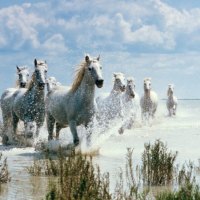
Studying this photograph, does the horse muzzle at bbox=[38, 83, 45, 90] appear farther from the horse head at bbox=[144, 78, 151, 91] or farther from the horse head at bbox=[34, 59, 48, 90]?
the horse head at bbox=[144, 78, 151, 91]

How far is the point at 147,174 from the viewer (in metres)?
8.88

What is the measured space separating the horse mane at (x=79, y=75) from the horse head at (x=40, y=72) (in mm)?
1276

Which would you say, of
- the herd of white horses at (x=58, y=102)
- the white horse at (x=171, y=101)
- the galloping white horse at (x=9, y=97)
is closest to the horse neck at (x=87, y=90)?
the herd of white horses at (x=58, y=102)

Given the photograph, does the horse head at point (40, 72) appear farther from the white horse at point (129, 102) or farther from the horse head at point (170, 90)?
the horse head at point (170, 90)

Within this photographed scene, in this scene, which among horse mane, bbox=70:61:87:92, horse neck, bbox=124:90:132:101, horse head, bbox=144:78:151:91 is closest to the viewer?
horse mane, bbox=70:61:87:92

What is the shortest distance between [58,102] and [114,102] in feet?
18.6

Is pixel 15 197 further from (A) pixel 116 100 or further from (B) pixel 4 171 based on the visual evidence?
(A) pixel 116 100

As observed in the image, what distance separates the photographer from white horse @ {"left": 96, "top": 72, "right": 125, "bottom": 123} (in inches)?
784

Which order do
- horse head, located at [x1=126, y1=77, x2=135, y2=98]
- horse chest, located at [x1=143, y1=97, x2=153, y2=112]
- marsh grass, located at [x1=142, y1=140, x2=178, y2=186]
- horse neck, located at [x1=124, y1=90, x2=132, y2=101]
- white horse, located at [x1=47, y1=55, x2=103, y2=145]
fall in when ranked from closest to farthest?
marsh grass, located at [x1=142, y1=140, x2=178, y2=186] → white horse, located at [x1=47, y1=55, x2=103, y2=145] → horse neck, located at [x1=124, y1=90, x2=132, y2=101] → horse head, located at [x1=126, y1=77, x2=135, y2=98] → horse chest, located at [x1=143, y1=97, x2=153, y2=112]

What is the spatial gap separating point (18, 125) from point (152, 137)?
5053mm

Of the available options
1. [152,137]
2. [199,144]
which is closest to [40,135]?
[199,144]

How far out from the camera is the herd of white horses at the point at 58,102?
13.9m

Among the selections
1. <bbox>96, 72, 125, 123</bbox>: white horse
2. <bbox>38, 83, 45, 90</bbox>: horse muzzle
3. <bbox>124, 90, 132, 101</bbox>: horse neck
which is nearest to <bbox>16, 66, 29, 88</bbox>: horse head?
<bbox>38, 83, 45, 90</bbox>: horse muzzle

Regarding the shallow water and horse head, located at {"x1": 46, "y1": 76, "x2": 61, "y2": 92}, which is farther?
horse head, located at {"x1": 46, "y1": 76, "x2": 61, "y2": 92}
